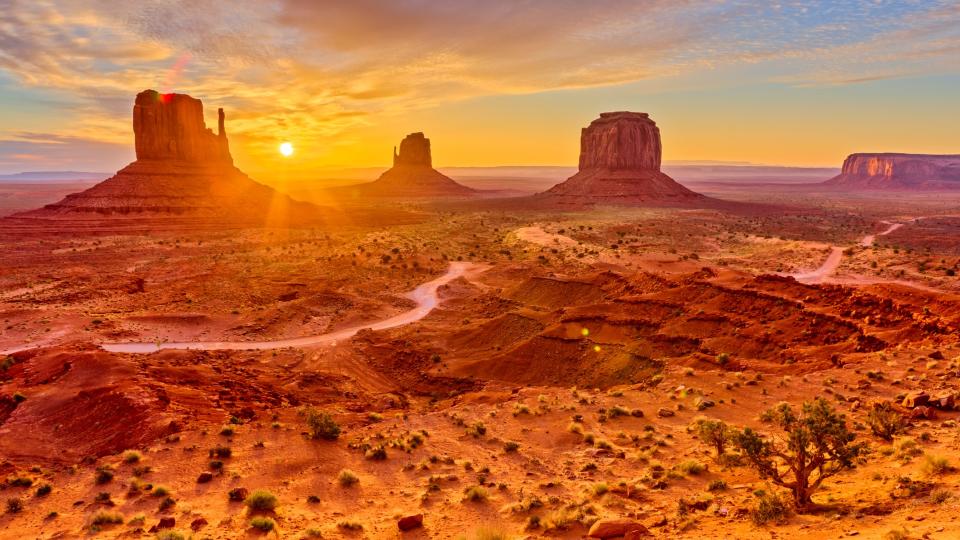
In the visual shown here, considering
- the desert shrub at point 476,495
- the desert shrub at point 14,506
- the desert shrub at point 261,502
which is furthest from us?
the desert shrub at point 14,506

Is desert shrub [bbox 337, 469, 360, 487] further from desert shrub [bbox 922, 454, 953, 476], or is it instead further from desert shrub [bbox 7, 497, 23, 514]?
desert shrub [bbox 922, 454, 953, 476]

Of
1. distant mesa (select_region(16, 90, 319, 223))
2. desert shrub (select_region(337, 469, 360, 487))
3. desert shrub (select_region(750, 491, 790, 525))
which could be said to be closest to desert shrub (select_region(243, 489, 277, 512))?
desert shrub (select_region(337, 469, 360, 487))

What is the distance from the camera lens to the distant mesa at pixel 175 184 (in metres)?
96.2

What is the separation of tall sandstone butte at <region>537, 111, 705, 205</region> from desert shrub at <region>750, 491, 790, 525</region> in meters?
134

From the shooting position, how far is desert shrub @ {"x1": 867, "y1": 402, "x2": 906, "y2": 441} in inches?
567

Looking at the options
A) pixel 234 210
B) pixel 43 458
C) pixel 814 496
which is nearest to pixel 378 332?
pixel 43 458

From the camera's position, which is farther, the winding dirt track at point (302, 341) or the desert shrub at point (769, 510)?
the winding dirt track at point (302, 341)

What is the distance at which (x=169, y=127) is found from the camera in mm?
112188

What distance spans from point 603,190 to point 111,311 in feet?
418

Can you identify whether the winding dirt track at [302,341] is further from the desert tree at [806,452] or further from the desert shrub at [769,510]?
the desert shrub at [769,510]

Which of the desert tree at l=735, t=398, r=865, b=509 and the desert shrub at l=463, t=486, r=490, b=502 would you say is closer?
the desert tree at l=735, t=398, r=865, b=509

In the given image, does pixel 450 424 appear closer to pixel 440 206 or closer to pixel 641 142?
pixel 440 206

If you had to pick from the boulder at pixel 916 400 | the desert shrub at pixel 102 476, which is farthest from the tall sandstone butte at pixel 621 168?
the desert shrub at pixel 102 476

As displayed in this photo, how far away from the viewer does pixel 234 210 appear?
10519 centimetres
